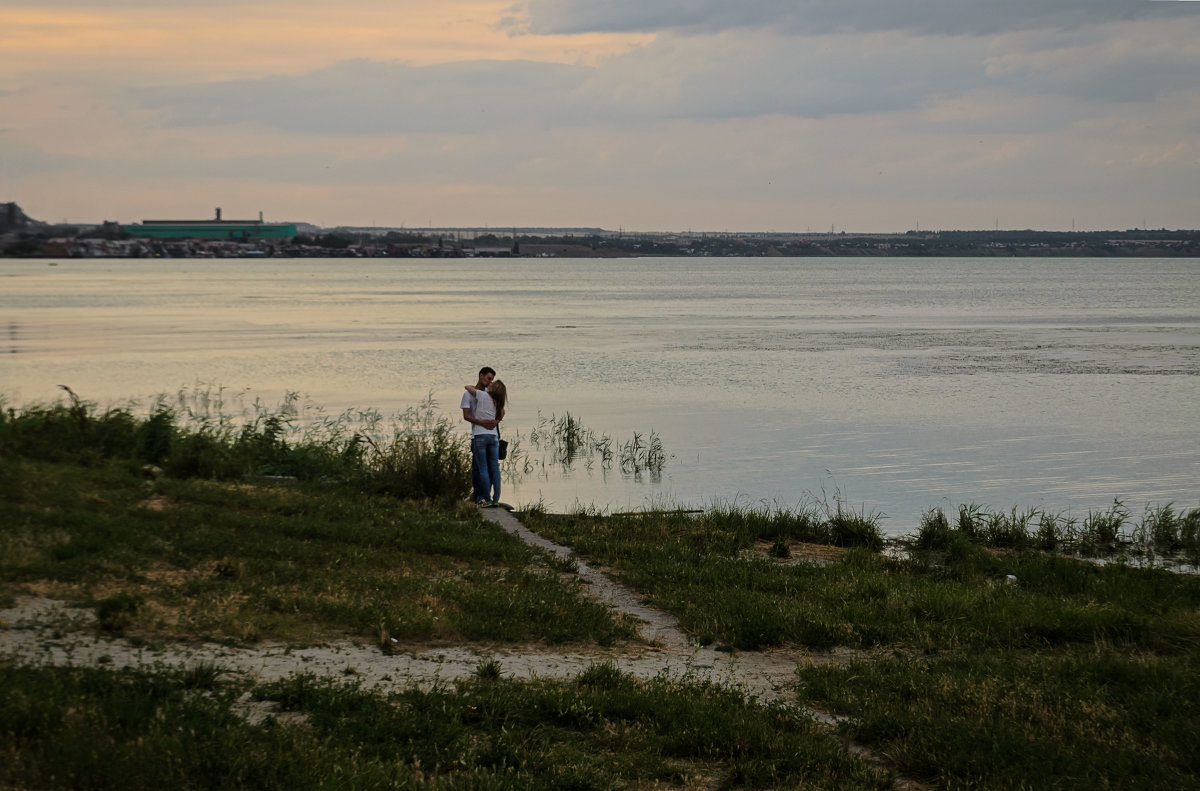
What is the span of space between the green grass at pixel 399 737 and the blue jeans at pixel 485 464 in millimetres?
8935

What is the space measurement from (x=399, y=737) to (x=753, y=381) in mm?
34648

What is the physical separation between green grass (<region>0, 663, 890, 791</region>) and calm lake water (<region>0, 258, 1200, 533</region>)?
1170 cm

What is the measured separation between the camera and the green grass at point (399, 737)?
244 inches

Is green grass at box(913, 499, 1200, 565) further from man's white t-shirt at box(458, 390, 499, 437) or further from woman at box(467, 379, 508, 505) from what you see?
man's white t-shirt at box(458, 390, 499, 437)

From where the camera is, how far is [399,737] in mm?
7117

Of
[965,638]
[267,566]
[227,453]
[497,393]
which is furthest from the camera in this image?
[497,393]

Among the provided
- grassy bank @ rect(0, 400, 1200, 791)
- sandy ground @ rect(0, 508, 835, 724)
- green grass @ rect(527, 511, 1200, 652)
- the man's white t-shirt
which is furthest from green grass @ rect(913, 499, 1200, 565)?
sandy ground @ rect(0, 508, 835, 724)

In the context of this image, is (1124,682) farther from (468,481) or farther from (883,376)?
(883,376)

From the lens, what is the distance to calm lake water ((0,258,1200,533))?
2366 centimetres

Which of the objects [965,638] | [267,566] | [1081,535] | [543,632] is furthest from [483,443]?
[1081,535]

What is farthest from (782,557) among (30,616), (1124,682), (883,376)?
(883,376)

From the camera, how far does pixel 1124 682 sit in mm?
8828

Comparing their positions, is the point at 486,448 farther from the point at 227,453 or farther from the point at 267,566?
the point at 267,566

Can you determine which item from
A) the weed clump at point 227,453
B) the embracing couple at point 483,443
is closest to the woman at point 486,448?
the embracing couple at point 483,443
